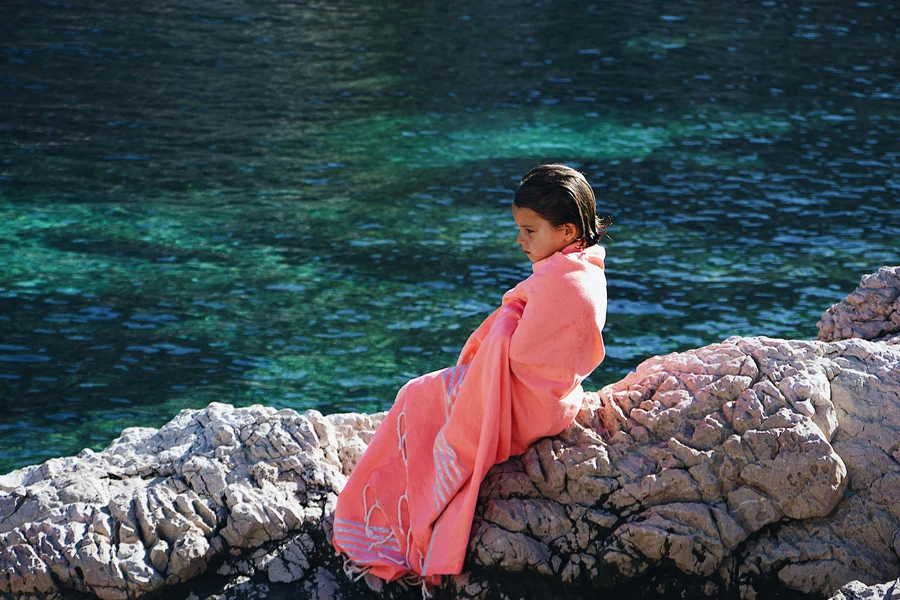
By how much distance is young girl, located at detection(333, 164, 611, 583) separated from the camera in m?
3.54

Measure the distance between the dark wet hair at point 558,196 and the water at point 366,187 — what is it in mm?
3630

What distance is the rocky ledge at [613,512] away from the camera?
358cm

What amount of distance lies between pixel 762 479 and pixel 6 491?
106 inches

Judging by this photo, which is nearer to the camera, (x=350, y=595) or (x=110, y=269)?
(x=350, y=595)

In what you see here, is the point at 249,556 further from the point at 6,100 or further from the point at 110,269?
the point at 6,100

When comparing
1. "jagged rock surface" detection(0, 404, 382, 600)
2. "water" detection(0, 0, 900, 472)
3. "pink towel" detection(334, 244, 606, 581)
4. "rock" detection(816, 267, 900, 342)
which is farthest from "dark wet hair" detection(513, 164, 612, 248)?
"water" detection(0, 0, 900, 472)

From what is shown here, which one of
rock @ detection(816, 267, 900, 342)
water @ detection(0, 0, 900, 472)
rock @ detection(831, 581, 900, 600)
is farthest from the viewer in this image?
water @ detection(0, 0, 900, 472)

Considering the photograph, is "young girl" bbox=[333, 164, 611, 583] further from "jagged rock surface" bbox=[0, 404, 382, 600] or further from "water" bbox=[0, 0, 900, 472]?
"water" bbox=[0, 0, 900, 472]

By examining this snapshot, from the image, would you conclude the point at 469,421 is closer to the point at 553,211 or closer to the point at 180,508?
the point at 553,211

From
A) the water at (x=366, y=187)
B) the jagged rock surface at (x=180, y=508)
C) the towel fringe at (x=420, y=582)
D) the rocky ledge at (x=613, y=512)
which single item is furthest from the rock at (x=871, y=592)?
the water at (x=366, y=187)

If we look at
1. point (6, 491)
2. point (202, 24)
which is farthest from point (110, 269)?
point (202, 24)

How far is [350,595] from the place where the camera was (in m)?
3.63

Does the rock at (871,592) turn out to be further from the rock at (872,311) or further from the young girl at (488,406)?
the rock at (872,311)

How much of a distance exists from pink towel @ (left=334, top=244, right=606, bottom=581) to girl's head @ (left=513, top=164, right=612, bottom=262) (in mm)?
58
